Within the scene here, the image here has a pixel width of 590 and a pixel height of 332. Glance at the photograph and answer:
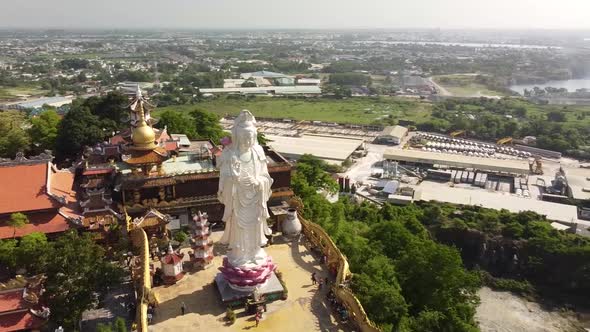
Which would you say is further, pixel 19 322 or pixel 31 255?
pixel 31 255

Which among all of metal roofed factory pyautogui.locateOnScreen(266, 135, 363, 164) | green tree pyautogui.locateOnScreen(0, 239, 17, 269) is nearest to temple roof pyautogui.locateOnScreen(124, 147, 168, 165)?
green tree pyautogui.locateOnScreen(0, 239, 17, 269)

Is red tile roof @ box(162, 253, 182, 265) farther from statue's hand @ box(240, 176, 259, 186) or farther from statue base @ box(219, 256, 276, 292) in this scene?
statue's hand @ box(240, 176, 259, 186)

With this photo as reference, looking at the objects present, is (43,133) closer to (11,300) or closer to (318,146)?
(11,300)

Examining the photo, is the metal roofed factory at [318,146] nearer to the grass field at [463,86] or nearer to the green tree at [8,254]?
the green tree at [8,254]

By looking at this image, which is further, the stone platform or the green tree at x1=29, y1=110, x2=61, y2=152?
the green tree at x1=29, y1=110, x2=61, y2=152

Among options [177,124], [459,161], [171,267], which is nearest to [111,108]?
[177,124]

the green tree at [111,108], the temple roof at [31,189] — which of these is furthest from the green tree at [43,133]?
the temple roof at [31,189]

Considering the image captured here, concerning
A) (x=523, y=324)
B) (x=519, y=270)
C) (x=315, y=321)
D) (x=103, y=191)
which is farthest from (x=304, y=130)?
(x=315, y=321)
